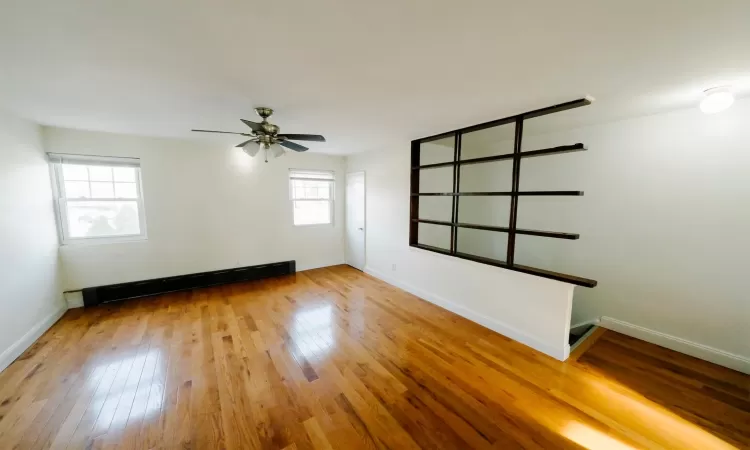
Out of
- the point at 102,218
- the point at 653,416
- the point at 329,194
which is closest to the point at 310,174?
the point at 329,194

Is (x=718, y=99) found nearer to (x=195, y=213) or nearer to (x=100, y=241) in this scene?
(x=195, y=213)

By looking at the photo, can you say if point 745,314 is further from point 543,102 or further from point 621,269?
point 543,102

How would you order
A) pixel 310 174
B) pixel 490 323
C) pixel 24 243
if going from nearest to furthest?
pixel 24 243 → pixel 490 323 → pixel 310 174

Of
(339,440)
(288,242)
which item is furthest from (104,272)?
(339,440)

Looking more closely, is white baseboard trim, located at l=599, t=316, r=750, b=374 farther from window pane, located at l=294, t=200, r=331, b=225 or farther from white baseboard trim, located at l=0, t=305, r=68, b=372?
white baseboard trim, located at l=0, t=305, r=68, b=372

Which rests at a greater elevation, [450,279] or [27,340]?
[450,279]

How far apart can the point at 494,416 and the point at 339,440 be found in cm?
107

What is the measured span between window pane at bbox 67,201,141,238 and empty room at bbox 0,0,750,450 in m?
0.03

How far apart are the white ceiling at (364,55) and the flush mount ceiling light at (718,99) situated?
0.09m

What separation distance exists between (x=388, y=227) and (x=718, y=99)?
11.7 feet

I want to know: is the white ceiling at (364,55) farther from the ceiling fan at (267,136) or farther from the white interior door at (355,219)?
the white interior door at (355,219)

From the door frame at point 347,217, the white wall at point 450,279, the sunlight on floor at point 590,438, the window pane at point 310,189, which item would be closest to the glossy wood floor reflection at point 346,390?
the sunlight on floor at point 590,438

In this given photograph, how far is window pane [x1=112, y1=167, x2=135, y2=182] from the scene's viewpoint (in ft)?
12.2

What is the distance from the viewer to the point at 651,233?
280 centimetres
